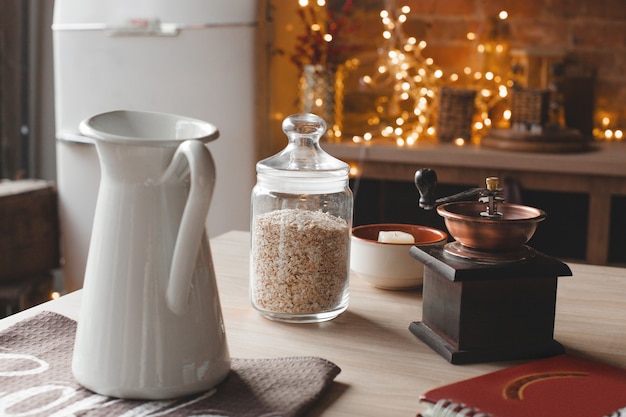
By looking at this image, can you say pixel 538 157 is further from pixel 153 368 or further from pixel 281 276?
pixel 153 368

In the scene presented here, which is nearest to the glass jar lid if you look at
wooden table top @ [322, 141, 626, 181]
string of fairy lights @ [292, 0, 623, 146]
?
wooden table top @ [322, 141, 626, 181]

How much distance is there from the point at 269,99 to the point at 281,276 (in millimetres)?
1634

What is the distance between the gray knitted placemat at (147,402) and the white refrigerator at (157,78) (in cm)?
164

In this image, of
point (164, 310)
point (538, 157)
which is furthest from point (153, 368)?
point (538, 157)

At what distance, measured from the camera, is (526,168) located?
232 cm

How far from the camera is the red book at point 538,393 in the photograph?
2.27 ft

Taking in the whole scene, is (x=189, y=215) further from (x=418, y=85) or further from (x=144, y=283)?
(x=418, y=85)

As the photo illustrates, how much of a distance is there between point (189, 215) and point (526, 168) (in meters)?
1.80

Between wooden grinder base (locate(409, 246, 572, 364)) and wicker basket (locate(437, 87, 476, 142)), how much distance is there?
1739 millimetres

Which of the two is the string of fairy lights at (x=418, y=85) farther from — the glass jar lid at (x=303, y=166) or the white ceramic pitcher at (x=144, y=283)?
the white ceramic pitcher at (x=144, y=283)

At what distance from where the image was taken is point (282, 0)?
2.58m

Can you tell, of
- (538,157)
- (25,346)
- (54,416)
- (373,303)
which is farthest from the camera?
(538,157)

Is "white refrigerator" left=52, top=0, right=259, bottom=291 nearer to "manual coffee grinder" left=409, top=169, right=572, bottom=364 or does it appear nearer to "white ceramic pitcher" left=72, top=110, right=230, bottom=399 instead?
"manual coffee grinder" left=409, top=169, right=572, bottom=364

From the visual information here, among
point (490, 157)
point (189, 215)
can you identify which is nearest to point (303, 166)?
point (189, 215)
